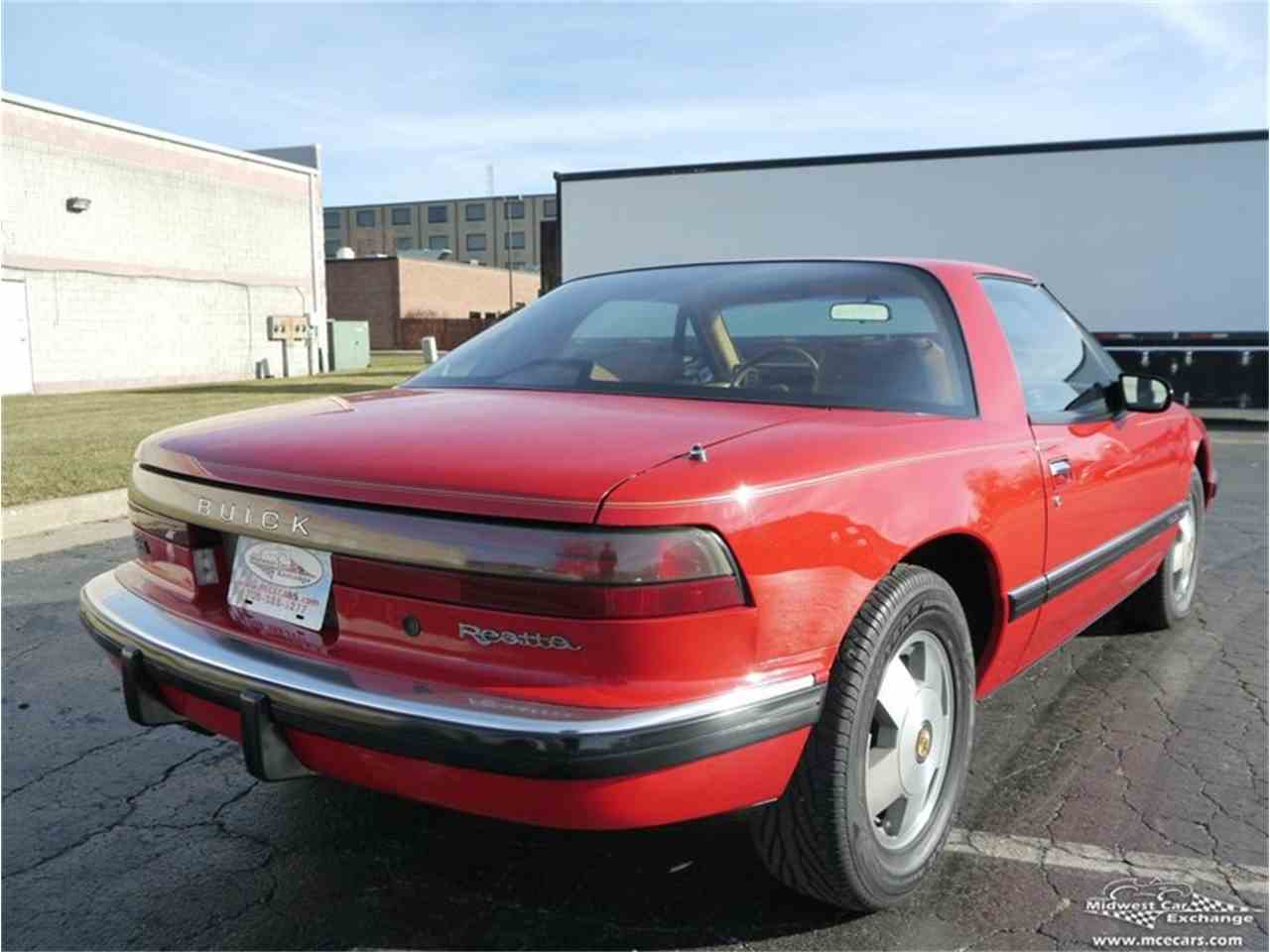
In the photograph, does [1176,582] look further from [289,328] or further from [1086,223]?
[289,328]

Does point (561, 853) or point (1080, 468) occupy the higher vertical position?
point (1080, 468)

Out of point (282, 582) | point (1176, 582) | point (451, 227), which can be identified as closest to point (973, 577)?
A: point (282, 582)

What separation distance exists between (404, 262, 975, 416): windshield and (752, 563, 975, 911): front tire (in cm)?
62

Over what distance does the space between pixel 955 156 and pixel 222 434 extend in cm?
1389

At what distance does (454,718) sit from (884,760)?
1031mm

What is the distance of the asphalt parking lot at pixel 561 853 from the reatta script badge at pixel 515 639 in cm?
78

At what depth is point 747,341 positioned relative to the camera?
3.11 m

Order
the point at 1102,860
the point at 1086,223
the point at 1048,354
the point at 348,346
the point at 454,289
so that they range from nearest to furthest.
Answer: the point at 1102,860 < the point at 1048,354 < the point at 1086,223 < the point at 348,346 < the point at 454,289

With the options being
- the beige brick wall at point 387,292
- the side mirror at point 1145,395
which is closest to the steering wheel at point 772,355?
the side mirror at point 1145,395

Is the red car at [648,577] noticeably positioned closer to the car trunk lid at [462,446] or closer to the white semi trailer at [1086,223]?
the car trunk lid at [462,446]

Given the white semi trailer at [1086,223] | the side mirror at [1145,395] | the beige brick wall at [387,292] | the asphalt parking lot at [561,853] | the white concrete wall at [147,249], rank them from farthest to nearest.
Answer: the beige brick wall at [387,292], the white concrete wall at [147,249], the white semi trailer at [1086,223], the side mirror at [1145,395], the asphalt parking lot at [561,853]

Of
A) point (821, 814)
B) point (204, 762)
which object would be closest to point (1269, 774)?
point (821, 814)

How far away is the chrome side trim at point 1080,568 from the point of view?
2814 mm

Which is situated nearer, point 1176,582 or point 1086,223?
point 1176,582
